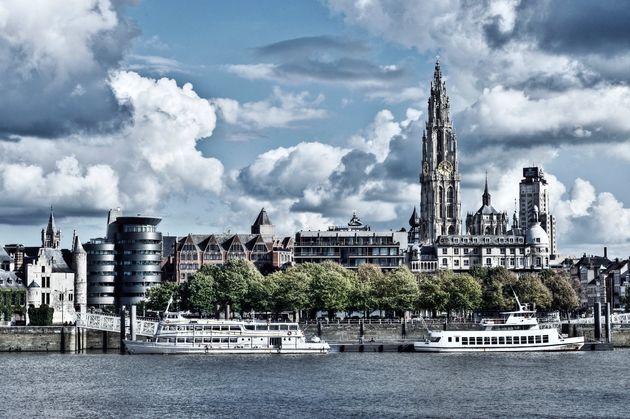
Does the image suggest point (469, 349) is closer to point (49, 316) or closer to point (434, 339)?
point (434, 339)

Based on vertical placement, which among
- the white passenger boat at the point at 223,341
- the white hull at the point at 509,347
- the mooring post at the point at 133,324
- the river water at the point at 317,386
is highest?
the mooring post at the point at 133,324

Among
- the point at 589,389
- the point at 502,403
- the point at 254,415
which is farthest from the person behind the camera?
the point at 589,389

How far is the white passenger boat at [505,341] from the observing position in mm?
160375

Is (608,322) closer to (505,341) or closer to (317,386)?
(505,341)

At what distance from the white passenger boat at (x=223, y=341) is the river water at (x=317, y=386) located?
450 centimetres

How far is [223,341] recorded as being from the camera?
518 feet

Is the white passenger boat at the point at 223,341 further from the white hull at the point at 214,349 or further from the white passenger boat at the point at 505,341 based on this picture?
the white passenger boat at the point at 505,341

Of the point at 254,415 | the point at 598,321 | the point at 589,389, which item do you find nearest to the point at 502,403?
the point at 589,389

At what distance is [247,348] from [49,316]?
40493 mm

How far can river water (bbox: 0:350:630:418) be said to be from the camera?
98.1m

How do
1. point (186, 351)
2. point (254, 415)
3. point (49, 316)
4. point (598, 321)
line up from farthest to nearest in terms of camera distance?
point (49, 316) → point (598, 321) → point (186, 351) → point (254, 415)

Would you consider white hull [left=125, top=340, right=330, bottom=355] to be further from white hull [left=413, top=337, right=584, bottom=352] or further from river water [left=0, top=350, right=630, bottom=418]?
white hull [left=413, top=337, right=584, bottom=352]

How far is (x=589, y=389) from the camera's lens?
368 ft

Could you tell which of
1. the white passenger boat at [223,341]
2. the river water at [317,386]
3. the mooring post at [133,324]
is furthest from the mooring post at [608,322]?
the mooring post at [133,324]
